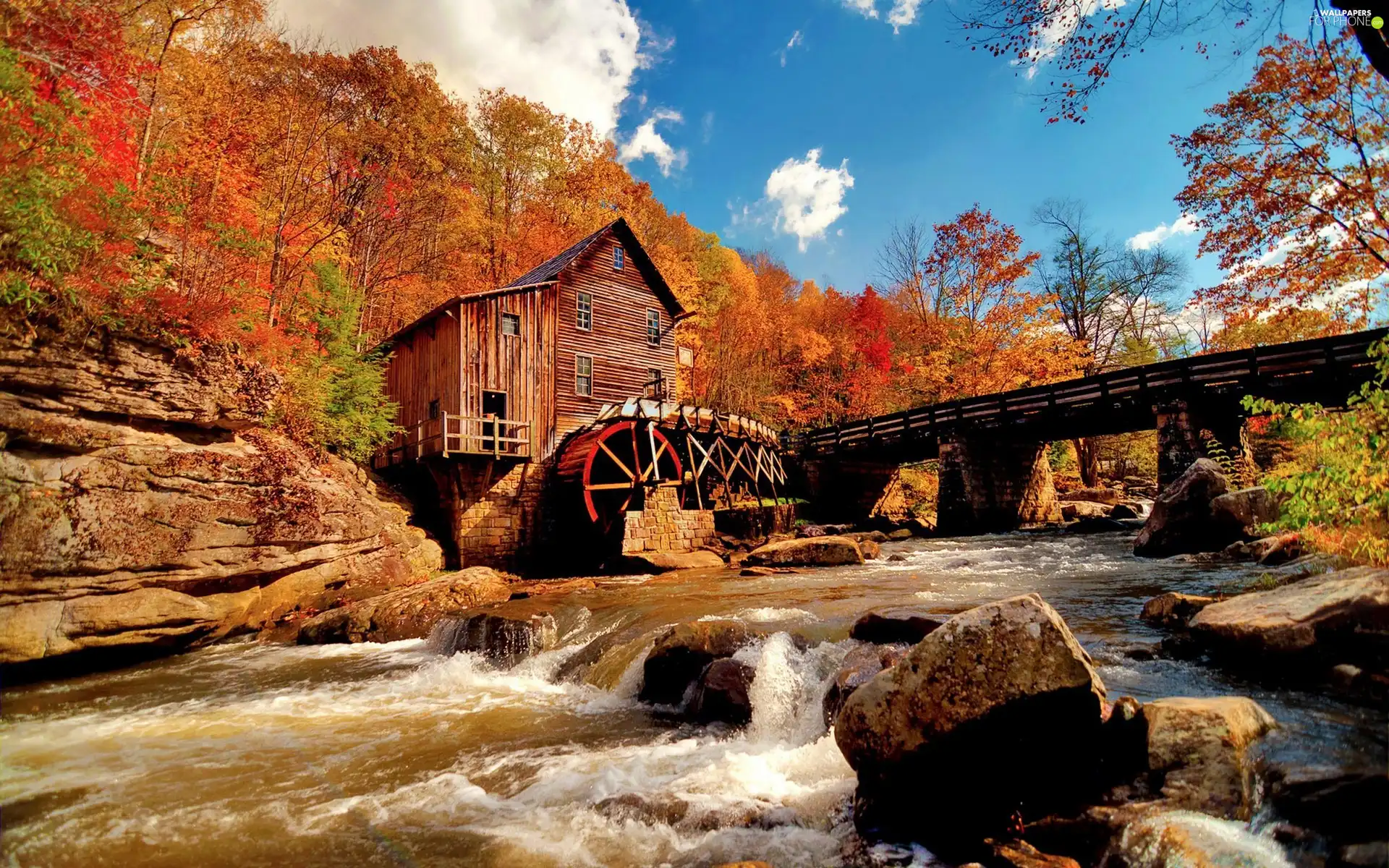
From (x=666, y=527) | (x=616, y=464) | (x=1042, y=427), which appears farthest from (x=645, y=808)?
(x=1042, y=427)

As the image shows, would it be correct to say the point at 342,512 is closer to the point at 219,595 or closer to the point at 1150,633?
the point at 219,595

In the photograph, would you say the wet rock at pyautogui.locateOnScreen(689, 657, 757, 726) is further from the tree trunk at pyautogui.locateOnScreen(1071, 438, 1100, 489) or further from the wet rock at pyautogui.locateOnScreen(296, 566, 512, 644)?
the tree trunk at pyautogui.locateOnScreen(1071, 438, 1100, 489)

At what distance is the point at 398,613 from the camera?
371 inches

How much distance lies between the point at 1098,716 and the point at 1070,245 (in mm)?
31328

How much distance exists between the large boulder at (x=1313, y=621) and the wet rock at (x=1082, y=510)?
725 inches

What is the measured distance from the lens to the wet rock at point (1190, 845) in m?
2.42

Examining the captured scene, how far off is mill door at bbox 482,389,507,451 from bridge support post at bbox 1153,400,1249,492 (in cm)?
1751

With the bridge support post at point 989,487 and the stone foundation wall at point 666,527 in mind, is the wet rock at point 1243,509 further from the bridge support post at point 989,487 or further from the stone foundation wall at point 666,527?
the stone foundation wall at point 666,527

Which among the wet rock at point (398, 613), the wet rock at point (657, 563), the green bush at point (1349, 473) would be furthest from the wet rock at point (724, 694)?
the wet rock at point (657, 563)

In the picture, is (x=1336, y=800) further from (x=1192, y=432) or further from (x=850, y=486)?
(x=850, y=486)

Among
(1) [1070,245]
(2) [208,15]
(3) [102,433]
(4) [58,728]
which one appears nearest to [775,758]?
(4) [58,728]

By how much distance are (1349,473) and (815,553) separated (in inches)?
372

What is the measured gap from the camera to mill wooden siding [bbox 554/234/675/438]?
711 inches

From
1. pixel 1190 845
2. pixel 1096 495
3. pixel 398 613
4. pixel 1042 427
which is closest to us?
pixel 1190 845
